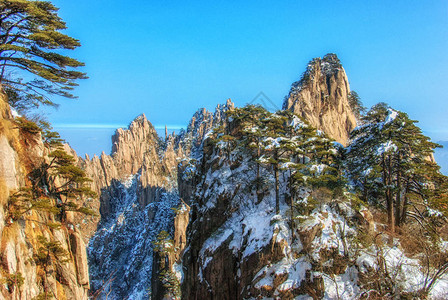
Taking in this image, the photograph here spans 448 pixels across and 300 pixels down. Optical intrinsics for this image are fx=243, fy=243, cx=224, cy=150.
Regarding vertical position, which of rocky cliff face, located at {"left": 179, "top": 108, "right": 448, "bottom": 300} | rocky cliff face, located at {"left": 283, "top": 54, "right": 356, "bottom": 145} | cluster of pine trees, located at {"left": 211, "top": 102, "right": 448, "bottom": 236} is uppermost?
rocky cliff face, located at {"left": 283, "top": 54, "right": 356, "bottom": 145}

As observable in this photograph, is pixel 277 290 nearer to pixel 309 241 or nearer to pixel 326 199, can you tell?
pixel 309 241

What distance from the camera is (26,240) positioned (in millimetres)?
11078

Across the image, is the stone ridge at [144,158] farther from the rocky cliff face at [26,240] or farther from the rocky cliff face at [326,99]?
the rocky cliff face at [26,240]

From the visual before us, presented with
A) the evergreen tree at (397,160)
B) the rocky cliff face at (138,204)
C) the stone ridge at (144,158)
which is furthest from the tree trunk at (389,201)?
the stone ridge at (144,158)

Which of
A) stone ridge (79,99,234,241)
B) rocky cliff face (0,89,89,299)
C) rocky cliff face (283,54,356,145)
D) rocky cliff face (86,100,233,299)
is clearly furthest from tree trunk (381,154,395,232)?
stone ridge (79,99,234,241)

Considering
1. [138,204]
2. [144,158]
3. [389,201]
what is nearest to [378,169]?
[389,201]

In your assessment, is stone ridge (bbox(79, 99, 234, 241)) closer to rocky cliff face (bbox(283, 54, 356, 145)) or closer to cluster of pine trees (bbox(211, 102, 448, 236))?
rocky cliff face (bbox(283, 54, 356, 145))

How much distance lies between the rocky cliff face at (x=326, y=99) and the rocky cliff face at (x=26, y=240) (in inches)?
1479

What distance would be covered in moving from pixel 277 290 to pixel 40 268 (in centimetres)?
1440

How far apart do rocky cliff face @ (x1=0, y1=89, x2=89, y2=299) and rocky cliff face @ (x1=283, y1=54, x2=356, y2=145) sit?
37559mm

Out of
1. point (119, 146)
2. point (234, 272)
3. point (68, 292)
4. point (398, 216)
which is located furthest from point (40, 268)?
point (119, 146)

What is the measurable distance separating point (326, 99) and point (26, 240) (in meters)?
45.8

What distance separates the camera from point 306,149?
2277 cm

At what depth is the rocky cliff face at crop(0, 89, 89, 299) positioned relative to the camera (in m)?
9.78
